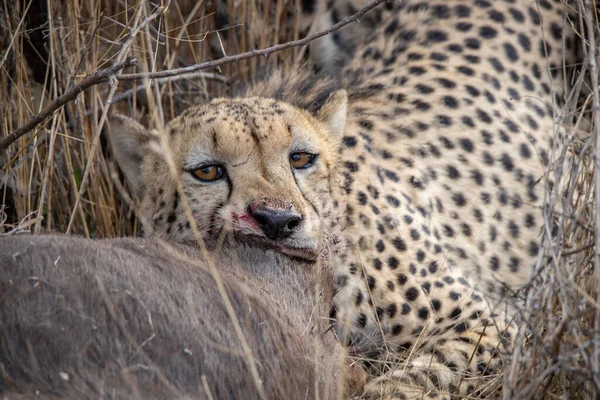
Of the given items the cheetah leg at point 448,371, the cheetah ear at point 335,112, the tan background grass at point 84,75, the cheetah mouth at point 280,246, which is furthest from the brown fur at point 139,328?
the tan background grass at point 84,75

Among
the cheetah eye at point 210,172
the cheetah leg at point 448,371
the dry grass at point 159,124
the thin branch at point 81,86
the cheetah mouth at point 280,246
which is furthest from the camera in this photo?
the cheetah eye at point 210,172

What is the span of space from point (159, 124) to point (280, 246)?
48 centimetres

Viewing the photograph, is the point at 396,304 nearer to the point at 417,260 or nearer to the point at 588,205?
the point at 417,260

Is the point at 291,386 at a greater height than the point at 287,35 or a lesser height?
lesser

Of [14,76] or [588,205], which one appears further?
[14,76]

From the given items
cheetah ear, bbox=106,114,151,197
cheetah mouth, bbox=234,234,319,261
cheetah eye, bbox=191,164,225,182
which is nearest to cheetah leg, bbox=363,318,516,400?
cheetah mouth, bbox=234,234,319,261

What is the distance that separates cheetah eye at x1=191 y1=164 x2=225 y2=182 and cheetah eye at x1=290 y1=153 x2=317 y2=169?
23 cm

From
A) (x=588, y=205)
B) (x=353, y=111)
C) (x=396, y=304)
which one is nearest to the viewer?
(x=588, y=205)

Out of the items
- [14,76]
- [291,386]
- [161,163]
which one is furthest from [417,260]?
[14,76]

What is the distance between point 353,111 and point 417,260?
2.27ft

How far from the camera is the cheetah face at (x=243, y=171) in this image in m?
2.57

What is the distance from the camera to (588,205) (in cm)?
254

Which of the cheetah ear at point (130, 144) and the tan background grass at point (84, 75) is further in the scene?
the tan background grass at point (84, 75)

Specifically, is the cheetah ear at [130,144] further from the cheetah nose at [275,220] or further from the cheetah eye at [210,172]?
the cheetah nose at [275,220]
